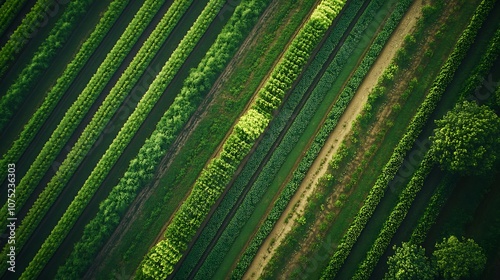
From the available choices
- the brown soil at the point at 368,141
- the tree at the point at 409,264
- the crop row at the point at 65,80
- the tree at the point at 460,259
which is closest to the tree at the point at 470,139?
the brown soil at the point at 368,141

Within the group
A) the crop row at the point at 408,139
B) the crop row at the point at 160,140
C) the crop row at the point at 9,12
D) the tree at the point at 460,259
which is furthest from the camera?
the crop row at the point at 9,12

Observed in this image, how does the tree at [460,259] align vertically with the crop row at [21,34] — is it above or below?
above

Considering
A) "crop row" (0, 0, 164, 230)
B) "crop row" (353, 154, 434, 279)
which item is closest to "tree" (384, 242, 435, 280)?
"crop row" (353, 154, 434, 279)

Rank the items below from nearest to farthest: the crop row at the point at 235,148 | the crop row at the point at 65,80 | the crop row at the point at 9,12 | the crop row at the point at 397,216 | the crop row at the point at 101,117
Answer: the crop row at the point at 397,216 < the crop row at the point at 235,148 < the crop row at the point at 101,117 < the crop row at the point at 65,80 < the crop row at the point at 9,12

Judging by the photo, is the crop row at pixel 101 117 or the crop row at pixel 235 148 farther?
the crop row at pixel 101 117

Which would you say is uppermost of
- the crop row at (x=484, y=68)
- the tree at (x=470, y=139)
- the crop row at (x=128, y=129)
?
the crop row at (x=484, y=68)

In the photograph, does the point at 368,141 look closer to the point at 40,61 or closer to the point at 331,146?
the point at 331,146

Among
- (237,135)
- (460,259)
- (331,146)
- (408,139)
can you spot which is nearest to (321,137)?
(331,146)

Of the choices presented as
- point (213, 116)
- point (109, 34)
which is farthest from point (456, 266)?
point (109, 34)

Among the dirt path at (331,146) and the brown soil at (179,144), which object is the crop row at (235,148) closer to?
the brown soil at (179,144)
